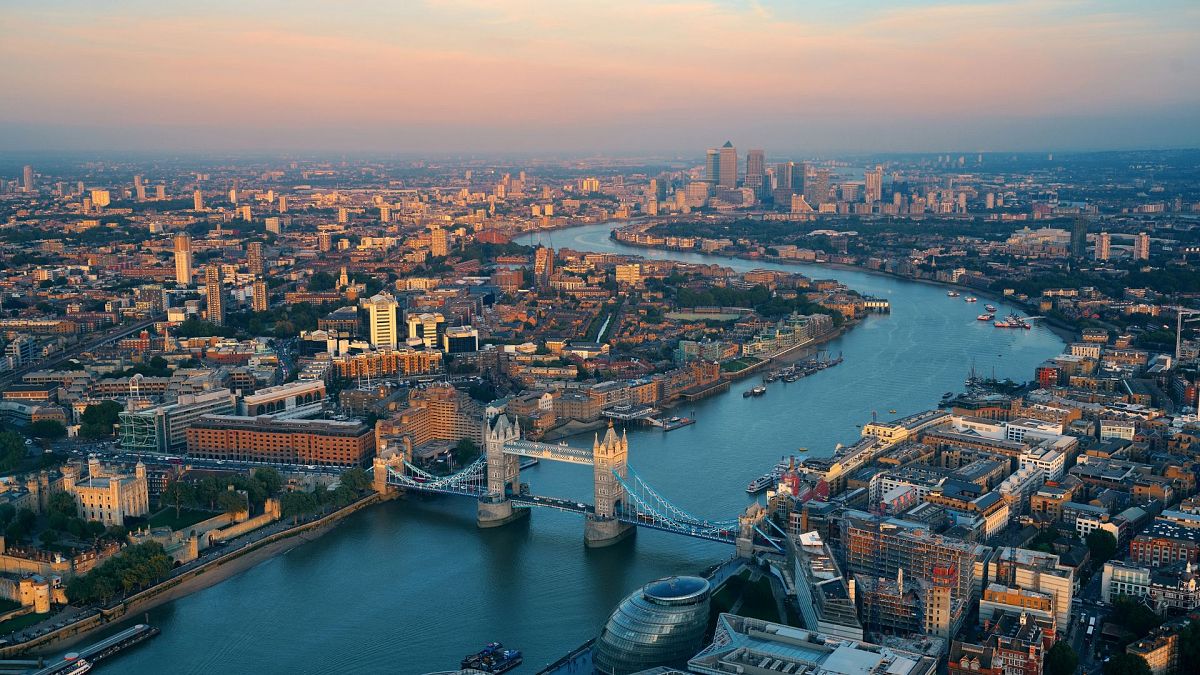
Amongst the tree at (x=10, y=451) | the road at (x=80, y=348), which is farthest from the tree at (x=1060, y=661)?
the road at (x=80, y=348)

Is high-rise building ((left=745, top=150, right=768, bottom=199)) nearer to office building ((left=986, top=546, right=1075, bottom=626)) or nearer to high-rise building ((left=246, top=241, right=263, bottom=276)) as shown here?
high-rise building ((left=246, top=241, right=263, bottom=276))

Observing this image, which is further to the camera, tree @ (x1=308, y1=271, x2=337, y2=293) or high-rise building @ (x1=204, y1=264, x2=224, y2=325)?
tree @ (x1=308, y1=271, x2=337, y2=293)

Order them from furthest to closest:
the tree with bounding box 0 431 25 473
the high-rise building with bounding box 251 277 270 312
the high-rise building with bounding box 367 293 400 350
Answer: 1. the high-rise building with bounding box 251 277 270 312
2. the high-rise building with bounding box 367 293 400 350
3. the tree with bounding box 0 431 25 473

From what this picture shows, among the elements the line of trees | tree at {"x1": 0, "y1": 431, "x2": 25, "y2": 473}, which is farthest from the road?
the line of trees

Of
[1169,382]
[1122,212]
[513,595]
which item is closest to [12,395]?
[513,595]

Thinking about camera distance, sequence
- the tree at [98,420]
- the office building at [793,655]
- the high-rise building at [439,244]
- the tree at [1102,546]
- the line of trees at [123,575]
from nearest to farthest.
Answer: the office building at [793,655] < the line of trees at [123,575] < the tree at [1102,546] < the tree at [98,420] < the high-rise building at [439,244]

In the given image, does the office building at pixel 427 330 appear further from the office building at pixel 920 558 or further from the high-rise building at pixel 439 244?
the high-rise building at pixel 439 244

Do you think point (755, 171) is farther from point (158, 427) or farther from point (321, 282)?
point (158, 427)
